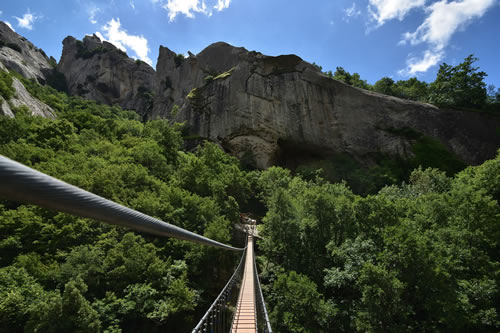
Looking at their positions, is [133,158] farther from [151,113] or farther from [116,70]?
[116,70]

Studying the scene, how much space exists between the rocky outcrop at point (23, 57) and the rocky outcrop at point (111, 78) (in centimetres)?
534

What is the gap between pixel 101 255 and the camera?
11.6m

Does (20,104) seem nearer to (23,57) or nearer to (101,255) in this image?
(101,255)

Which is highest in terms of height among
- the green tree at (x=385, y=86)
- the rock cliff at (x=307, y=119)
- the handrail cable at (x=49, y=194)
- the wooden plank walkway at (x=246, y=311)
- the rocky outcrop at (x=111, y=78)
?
the rocky outcrop at (x=111, y=78)

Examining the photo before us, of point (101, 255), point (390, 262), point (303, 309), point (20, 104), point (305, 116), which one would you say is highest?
point (305, 116)

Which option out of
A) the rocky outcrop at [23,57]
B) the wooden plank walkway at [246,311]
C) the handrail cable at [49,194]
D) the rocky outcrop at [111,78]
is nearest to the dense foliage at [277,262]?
the wooden plank walkway at [246,311]

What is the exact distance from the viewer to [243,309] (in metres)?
7.14

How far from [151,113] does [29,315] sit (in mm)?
41745

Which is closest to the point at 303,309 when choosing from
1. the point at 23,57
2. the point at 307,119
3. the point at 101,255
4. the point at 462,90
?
the point at 101,255

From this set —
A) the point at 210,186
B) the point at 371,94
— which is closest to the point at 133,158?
the point at 210,186

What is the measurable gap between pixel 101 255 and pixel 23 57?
60433 mm

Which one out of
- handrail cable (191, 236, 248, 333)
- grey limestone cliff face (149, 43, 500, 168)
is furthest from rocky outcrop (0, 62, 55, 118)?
handrail cable (191, 236, 248, 333)

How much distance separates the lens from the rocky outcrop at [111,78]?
177ft

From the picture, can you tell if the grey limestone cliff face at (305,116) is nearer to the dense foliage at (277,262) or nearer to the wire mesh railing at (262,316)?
the dense foliage at (277,262)
